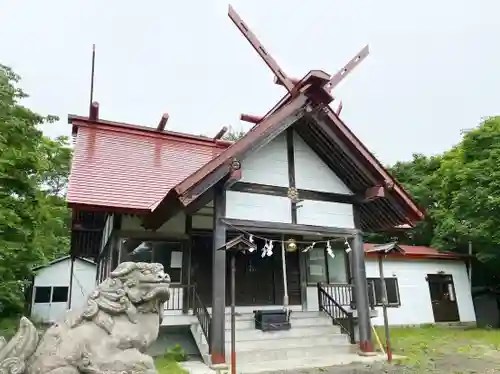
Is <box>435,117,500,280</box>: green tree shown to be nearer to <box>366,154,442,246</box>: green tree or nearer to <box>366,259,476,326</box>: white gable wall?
<box>366,259,476,326</box>: white gable wall

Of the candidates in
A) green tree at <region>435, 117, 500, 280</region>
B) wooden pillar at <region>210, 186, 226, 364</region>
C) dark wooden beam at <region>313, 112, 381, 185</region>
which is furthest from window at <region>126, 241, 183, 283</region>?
green tree at <region>435, 117, 500, 280</region>

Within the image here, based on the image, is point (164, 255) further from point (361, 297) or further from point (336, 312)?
point (336, 312)

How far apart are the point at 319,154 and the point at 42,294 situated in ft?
59.2

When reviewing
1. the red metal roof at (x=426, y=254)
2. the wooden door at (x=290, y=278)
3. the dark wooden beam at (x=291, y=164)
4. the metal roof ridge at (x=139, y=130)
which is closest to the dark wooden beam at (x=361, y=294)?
the dark wooden beam at (x=291, y=164)

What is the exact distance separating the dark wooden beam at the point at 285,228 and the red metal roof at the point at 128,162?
5.62ft

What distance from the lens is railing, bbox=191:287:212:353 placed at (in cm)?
736

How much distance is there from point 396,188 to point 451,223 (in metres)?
8.33

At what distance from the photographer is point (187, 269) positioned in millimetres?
8852

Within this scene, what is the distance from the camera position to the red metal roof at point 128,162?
7.88 metres

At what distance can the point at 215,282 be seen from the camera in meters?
6.89

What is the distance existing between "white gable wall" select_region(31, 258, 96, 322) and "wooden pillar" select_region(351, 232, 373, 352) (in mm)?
15205

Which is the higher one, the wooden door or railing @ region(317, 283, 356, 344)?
the wooden door

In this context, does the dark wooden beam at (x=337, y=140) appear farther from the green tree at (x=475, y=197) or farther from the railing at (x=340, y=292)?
the green tree at (x=475, y=197)

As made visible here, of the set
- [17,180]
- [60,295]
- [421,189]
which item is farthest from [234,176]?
[60,295]
